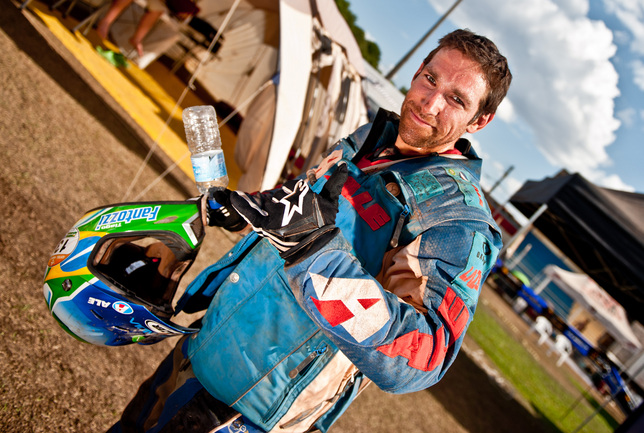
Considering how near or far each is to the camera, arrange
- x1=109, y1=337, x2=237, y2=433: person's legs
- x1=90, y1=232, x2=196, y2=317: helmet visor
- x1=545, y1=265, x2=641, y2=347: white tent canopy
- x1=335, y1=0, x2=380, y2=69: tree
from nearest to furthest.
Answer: x1=109, y1=337, x2=237, y2=433: person's legs
x1=90, y1=232, x2=196, y2=317: helmet visor
x1=545, y1=265, x2=641, y2=347: white tent canopy
x1=335, y1=0, x2=380, y2=69: tree

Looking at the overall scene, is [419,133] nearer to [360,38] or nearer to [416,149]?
[416,149]

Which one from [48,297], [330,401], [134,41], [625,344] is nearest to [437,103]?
[330,401]

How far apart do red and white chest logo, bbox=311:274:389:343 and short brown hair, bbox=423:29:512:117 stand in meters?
0.90

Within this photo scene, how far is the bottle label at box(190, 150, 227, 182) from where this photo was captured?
1.63 meters

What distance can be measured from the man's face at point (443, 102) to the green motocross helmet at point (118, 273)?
0.91 m

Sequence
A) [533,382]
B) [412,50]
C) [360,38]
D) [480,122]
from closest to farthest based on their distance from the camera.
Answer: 1. [480,122]
2. [533,382]
3. [412,50]
4. [360,38]

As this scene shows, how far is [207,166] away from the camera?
64.7 inches

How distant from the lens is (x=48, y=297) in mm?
1616

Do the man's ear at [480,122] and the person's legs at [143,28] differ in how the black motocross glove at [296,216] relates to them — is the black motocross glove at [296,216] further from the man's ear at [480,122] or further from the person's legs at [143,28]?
the person's legs at [143,28]

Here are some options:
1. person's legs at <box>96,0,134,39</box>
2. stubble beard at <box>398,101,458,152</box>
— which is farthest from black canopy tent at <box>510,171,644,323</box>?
person's legs at <box>96,0,134,39</box>

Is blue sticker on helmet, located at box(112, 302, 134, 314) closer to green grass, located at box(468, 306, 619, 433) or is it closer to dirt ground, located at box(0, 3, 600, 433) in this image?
dirt ground, located at box(0, 3, 600, 433)

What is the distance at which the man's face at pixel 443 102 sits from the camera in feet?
4.57

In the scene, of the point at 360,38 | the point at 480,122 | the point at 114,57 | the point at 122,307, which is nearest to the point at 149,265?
the point at 122,307

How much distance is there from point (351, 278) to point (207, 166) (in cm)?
96
